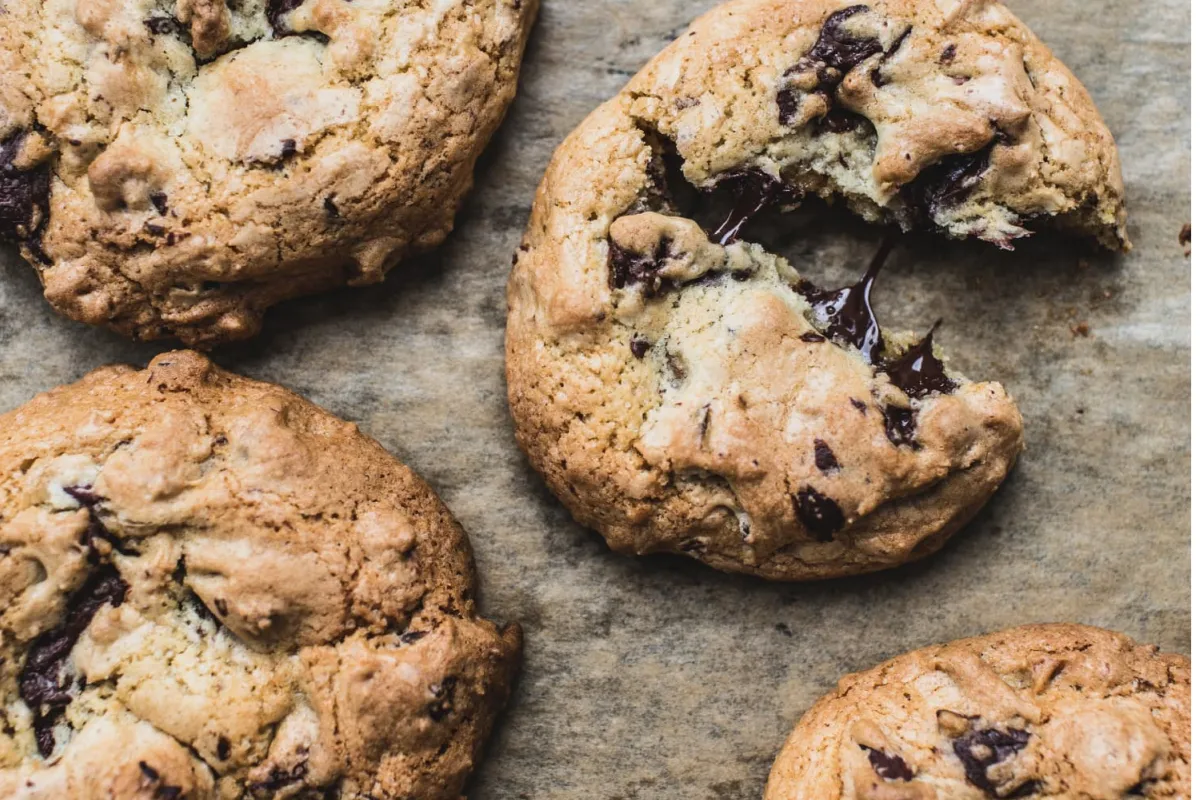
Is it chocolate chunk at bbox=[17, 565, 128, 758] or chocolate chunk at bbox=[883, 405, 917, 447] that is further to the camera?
chocolate chunk at bbox=[883, 405, 917, 447]

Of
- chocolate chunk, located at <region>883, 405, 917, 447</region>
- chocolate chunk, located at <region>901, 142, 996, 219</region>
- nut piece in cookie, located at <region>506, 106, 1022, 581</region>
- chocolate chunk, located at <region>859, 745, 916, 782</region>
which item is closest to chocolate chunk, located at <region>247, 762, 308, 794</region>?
nut piece in cookie, located at <region>506, 106, 1022, 581</region>

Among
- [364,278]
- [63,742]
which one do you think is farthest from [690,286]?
[63,742]

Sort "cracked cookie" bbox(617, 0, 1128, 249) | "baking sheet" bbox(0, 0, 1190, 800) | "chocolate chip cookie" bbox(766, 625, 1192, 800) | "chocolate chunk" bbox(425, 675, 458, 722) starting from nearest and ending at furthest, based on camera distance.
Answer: "chocolate chip cookie" bbox(766, 625, 1192, 800) → "chocolate chunk" bbox(425, 675, 458, 722) → "cracked cookie" bbox(617, 0, 1128, 249) → "baking sheet" bbox(0, 0, 1190, 800)

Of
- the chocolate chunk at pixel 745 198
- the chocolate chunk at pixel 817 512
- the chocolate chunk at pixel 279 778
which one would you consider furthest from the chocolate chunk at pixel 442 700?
the chocolate chunk at pixel 745 198

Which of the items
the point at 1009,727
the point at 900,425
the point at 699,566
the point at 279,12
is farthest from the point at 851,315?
the point at 279,12

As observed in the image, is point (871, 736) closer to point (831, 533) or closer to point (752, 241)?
point (831, 533)

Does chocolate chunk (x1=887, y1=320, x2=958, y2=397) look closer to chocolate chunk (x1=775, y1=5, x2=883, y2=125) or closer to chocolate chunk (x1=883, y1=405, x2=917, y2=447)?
chocolate chunk (x1=883, y1=405, x2=917, y2=447)
